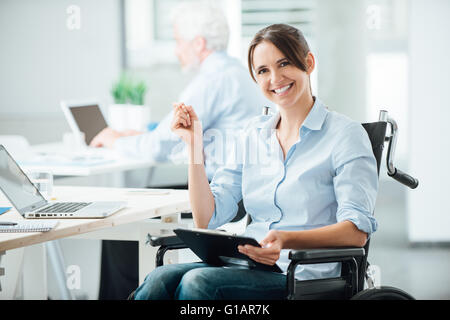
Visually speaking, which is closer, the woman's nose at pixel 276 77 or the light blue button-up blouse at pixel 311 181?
the light blue button-up blouse at pixel 311 181

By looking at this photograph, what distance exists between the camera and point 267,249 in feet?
4.99

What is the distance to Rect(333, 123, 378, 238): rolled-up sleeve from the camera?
63.0 inches

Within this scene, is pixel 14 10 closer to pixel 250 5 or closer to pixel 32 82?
pixel 32 82

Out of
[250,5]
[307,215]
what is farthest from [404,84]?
[307,215]

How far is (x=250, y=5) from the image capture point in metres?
4.30

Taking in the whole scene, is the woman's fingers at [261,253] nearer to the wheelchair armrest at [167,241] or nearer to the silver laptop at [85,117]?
the wheelchair armrest at [167,241]

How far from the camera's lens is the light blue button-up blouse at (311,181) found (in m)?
1.63

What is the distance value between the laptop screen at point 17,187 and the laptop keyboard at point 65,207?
0.05 m

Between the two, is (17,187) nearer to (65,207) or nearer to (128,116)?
(65,207)

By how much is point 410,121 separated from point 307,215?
2452 millimetres

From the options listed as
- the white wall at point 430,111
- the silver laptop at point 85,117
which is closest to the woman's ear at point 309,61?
the silver laptop at point 85,117

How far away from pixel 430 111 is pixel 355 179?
8.16ft

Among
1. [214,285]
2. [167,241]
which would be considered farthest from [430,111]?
[214,285]

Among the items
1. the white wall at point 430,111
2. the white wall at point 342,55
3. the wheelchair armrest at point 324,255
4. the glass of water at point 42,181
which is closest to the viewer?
the wheelchair armrest at point 324,255
